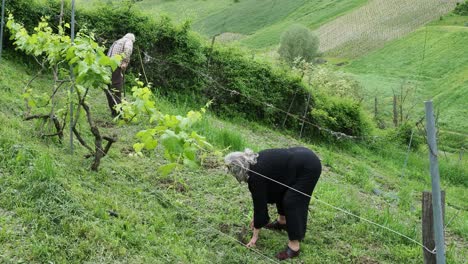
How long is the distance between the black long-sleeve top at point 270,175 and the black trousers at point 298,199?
0.08 meters

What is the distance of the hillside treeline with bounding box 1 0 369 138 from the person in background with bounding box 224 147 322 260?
22.1 ft

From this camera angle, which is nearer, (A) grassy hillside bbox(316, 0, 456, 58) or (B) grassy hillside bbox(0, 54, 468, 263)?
(B) grassy hillside bbox(0, 54, 468, 263)

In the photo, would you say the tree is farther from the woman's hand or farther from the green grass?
the woman's hand

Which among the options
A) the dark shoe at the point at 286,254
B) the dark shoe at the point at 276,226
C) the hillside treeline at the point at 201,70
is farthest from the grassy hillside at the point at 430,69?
the dark shoe at the point at 286,254

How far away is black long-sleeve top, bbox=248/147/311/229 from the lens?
4.67 metres

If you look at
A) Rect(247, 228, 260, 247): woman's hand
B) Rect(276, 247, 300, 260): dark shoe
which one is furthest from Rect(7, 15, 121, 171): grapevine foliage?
Rect(276, 247, 300, 260): dark shoe

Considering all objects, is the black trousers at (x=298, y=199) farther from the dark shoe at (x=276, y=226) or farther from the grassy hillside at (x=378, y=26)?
the grassy hillside at (x=378, y=26)

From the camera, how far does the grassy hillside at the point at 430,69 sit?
32.4 meters

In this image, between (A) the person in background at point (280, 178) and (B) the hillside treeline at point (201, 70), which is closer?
(A) the person in background at point (280, 178)

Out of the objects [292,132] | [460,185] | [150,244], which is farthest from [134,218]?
[460,185]

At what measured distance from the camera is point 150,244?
14.7ft

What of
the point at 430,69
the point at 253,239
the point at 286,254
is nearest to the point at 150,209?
the point at 253,239

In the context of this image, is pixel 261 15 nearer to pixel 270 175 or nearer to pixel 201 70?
pixel 201 70

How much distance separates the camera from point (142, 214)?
4.98 m
